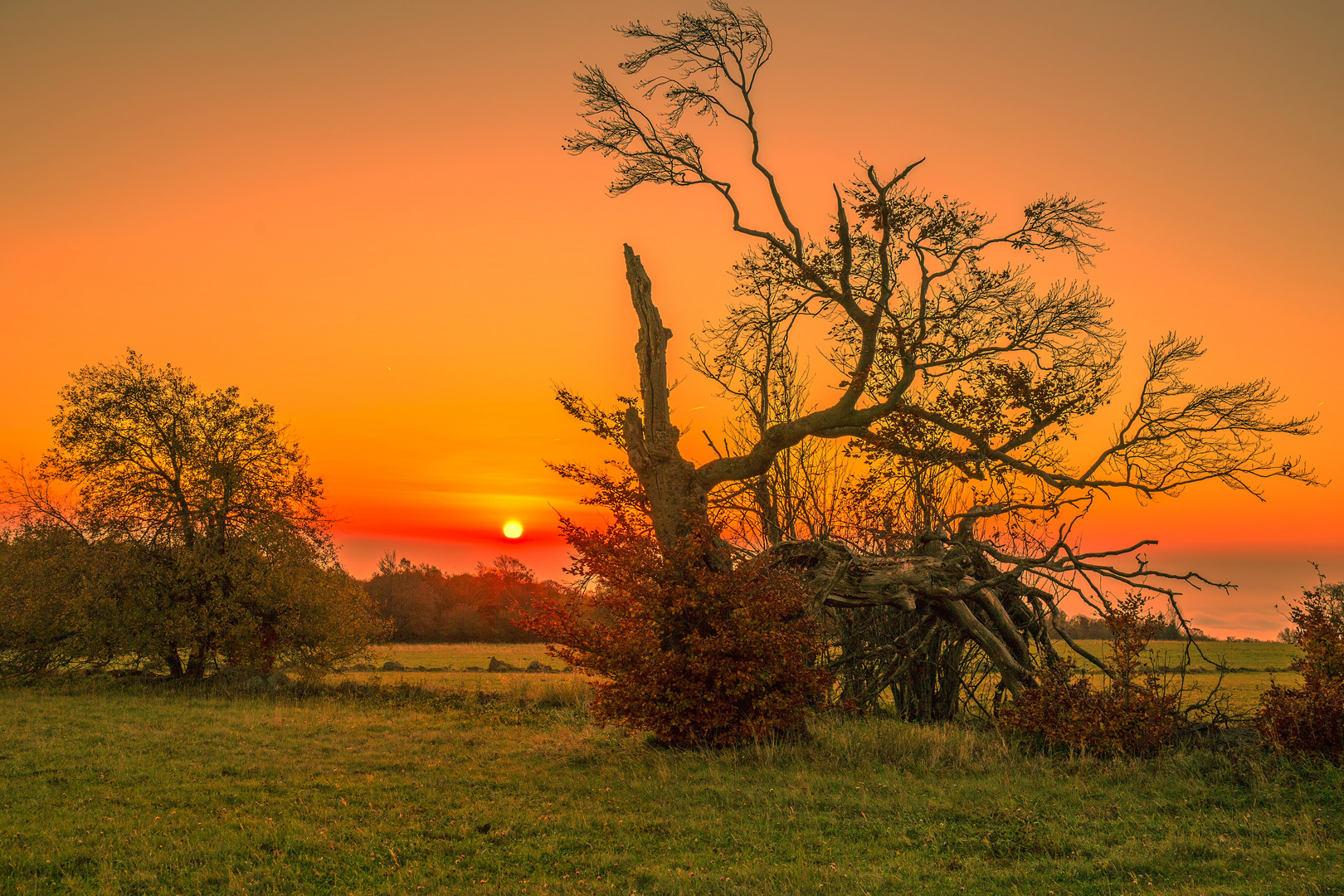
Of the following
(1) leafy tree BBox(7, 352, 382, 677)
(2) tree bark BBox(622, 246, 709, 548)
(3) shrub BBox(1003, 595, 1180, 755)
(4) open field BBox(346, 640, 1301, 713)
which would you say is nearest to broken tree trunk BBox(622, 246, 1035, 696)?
(2) tree bark BBox(622, 246, 709, 548)

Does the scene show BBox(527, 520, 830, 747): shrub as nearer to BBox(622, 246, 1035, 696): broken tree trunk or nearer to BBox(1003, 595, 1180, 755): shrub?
BBox(622, 246, 1035, 696): broken tree trunk

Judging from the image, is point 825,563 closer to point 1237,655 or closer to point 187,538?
point 187,538

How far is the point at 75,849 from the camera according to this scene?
8.01 metres

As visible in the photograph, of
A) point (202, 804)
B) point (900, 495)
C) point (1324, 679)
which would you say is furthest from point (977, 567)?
point (202, 804)

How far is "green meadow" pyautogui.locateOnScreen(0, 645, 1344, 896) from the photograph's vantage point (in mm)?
7160

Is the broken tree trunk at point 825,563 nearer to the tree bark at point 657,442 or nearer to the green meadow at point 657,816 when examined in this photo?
the tree bark at point 657,442

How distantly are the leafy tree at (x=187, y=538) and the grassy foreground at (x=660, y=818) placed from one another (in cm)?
1021

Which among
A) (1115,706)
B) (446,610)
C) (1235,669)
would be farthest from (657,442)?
(446,610)

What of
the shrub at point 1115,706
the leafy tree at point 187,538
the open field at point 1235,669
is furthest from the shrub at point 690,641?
the leafy tree at point 187,538

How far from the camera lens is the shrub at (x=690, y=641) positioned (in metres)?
12.6

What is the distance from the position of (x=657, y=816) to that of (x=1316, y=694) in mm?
8803

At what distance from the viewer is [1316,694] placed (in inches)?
411

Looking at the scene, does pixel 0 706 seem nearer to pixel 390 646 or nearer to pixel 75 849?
pixel 75 849

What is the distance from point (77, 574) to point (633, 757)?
2143cm
